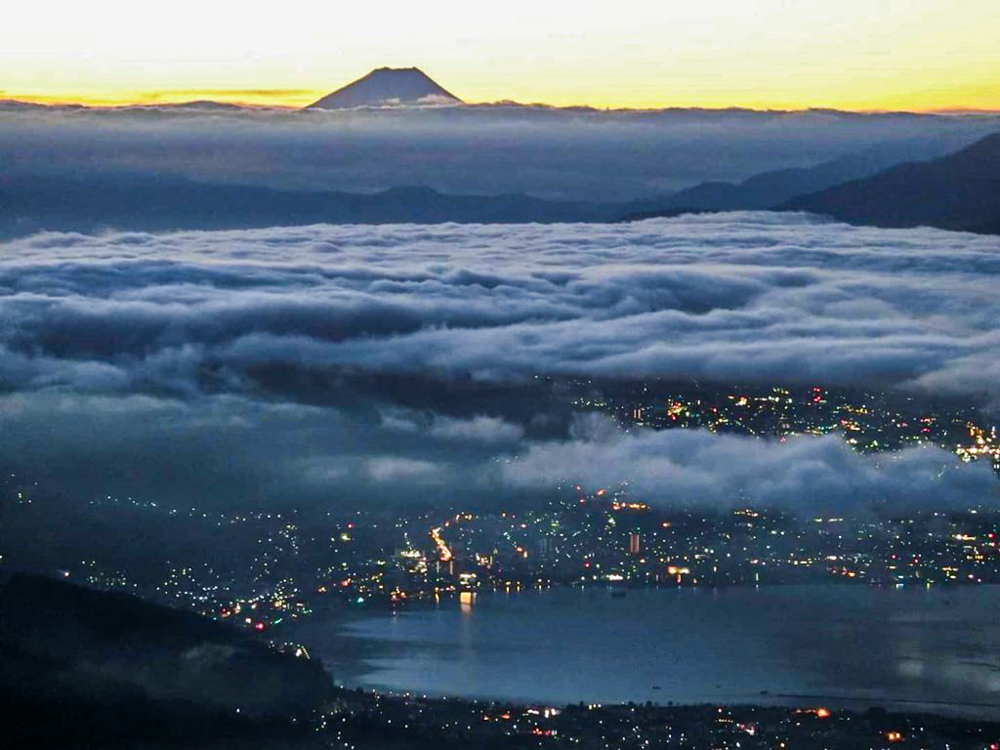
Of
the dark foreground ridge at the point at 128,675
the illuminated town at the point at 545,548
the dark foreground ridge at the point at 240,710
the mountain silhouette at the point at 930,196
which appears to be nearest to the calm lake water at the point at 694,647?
the illuminated town at the point at 545,548

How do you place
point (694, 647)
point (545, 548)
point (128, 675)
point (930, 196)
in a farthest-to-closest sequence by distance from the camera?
point (930, 196) < point (545, 548) < point (694, 647) < point (128, 675)

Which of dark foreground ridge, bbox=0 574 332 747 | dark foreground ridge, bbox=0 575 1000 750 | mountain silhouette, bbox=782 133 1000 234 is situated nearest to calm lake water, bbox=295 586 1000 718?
dark foreground ridge, bbox=0 575 1000 750

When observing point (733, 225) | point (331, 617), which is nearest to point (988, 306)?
point (733, 225)

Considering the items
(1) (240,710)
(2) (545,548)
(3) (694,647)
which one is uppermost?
(1) (240,710)

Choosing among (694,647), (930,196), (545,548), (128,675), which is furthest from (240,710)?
(930,196)

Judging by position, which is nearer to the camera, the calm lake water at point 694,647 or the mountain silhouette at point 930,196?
the calm lake water at point 694,647

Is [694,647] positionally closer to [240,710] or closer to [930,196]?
[240,710]

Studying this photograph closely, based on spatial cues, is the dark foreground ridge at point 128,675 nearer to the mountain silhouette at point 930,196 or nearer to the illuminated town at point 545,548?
the illuminated town at point 545,548
